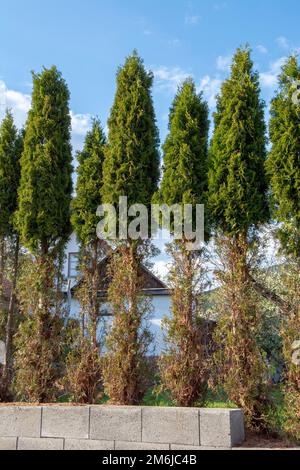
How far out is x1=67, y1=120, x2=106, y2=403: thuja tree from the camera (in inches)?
290

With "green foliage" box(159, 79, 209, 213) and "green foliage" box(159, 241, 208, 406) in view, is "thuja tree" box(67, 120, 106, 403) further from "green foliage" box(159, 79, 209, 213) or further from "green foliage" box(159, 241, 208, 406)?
"green foliage" box(159, 79, 209, 213)

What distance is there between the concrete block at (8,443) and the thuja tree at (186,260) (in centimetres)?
231

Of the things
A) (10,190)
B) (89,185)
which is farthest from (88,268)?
(10,190)

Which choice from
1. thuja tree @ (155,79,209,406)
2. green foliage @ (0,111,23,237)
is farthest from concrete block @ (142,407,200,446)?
green foliage @ (0,111,23,237)

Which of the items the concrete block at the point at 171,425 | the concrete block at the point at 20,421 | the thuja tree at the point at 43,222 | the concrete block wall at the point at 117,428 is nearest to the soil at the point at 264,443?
the concrete block wall at the point at 117,428

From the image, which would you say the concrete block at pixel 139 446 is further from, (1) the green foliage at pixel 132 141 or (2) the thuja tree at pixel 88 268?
(1) the green foliage at pixel 132 141

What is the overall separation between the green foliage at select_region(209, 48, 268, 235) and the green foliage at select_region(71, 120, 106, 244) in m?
2.15

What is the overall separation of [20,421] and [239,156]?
5129mm

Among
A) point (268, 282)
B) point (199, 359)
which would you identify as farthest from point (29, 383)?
point (268, 282)

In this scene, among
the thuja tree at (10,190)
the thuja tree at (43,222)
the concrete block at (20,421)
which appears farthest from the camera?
the thuja tree at (10,190)

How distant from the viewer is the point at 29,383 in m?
7.46

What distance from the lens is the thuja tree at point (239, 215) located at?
640 cm

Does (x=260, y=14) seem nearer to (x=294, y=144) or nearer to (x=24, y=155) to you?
(x=294, y=144)

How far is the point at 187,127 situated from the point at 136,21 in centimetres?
192
